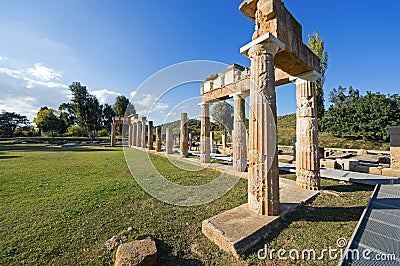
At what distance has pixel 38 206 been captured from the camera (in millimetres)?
4160

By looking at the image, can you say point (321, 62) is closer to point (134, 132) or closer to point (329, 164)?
point (329, 164)

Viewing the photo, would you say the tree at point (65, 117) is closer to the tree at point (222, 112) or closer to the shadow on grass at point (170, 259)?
the tree at point (222, 112)

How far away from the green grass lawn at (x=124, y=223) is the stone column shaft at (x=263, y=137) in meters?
0.58

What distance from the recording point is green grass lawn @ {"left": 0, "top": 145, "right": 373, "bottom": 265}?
2.60m

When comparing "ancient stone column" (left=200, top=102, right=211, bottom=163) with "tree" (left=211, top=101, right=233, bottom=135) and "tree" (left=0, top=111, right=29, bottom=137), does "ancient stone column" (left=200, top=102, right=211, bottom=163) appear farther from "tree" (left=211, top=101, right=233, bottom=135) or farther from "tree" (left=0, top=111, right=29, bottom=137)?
"tree" (left=0, top=111, right=29, bottom=137)

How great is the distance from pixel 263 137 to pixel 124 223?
323 centimetres

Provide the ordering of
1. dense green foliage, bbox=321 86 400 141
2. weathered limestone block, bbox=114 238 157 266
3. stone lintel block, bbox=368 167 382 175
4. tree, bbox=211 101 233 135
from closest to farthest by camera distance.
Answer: weathered limestone block, bbox=114 238 157 266, stone lintel block, bbox=368 167 382 175, dense green foliage, bbox=321 86 400 141, tree, bbox=211 101 233 135

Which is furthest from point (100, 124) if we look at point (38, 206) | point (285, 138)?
point (38, 206)

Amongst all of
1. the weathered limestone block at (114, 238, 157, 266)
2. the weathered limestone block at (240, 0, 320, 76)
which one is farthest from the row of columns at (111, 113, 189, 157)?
the weathered limestone block at (114, 238, 157, 266)

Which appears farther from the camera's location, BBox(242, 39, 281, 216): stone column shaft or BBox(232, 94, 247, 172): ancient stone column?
BBox(232, 94, 247, 172): ancient stone column

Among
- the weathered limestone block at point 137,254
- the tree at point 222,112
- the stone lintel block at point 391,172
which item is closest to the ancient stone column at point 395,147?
the stone lintel block at point 391,172

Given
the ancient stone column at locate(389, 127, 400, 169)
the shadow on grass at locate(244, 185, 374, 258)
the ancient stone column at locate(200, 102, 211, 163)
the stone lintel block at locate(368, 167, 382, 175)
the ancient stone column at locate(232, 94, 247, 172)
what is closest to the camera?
the shadow on grass at locate(244, 185, 374, 258)

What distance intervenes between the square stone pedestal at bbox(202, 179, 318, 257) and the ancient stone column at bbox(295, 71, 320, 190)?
154cm

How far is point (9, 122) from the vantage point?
40.6 metres
